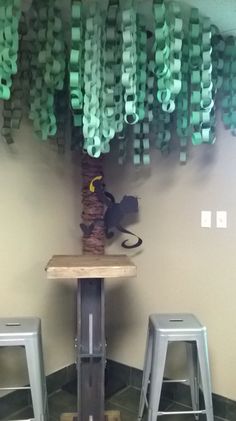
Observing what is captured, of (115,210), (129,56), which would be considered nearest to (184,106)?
(129,56)

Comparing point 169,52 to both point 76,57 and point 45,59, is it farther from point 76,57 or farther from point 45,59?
point 45,59

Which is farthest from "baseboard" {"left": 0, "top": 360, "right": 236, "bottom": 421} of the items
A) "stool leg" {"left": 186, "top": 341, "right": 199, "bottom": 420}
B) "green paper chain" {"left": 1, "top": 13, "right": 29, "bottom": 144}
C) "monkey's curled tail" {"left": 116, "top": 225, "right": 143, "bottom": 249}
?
"green paper chain" {"left": 1, "top": 13, "right": 29, "bottom": 144}

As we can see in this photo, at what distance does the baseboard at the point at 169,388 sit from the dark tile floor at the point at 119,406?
39 millimetres

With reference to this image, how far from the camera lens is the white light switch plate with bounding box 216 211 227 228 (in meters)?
2.34

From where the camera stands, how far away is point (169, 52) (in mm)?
1750

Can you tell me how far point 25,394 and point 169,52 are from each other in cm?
213

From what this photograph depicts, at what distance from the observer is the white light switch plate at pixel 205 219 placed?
2404mm

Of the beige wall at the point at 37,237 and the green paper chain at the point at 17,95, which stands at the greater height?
the green paper chain at the point at 17,95

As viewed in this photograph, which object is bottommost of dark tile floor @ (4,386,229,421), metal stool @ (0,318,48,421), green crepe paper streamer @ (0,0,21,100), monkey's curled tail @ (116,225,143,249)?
dark tile floor @ (4,386,229,421)

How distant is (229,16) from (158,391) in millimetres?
1910

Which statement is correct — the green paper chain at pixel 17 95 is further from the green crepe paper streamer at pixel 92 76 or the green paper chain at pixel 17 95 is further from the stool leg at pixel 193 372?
the stool leg at pixel 193 372

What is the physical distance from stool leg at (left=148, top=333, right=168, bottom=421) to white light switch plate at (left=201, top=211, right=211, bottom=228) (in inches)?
29.2

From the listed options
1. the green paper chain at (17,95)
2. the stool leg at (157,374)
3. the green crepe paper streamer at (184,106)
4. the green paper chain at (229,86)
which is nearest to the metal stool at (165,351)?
the stool leg at (157,374)

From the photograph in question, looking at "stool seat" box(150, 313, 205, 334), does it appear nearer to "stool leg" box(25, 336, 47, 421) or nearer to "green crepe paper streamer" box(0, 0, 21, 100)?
"stool leg" box(25, 336, 47, 421)
